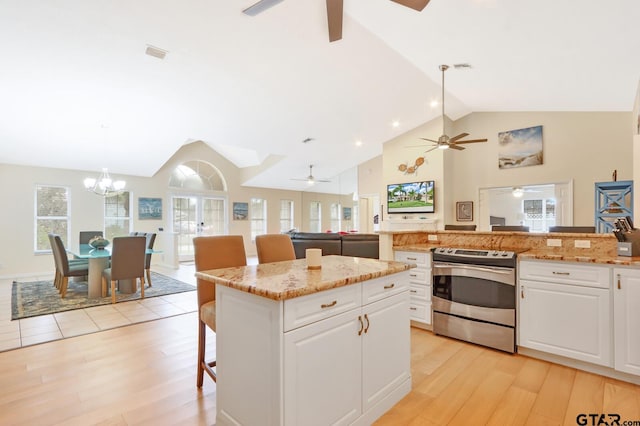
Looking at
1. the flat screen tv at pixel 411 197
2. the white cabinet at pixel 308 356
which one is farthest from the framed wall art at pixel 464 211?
the white cabinet at pixel 308 356

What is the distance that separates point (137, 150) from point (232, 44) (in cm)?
399

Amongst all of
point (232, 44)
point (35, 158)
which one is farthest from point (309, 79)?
point (35, 158)

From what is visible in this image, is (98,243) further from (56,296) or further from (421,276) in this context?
(421,276)

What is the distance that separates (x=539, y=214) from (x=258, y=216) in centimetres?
804

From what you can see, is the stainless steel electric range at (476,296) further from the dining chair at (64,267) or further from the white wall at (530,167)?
the dining chair at (64,267)

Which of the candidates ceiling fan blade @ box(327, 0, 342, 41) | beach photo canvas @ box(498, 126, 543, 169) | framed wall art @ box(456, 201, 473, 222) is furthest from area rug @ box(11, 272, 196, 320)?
beach photo canvas @ box(498, 126, 543, 169)

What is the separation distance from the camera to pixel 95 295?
4758 mm

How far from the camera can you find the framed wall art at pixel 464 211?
23.4 feet

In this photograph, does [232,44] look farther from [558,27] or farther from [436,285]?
[436,285]

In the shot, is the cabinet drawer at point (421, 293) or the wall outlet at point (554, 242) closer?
the wall outlet at point (554, 242)

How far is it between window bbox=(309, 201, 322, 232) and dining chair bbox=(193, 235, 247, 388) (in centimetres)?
948

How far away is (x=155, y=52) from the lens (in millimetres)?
3803

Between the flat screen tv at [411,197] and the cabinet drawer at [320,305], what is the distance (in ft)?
19.3

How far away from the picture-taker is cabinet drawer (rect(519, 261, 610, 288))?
7.65 feet
